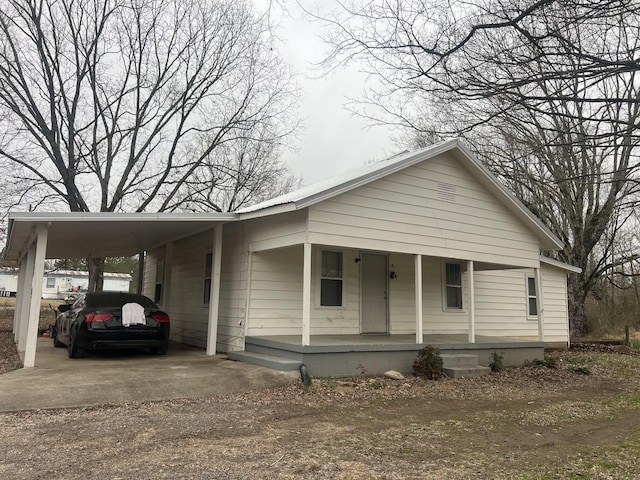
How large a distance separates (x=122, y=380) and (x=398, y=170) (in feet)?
21.5

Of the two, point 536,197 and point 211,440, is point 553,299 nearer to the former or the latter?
point 536,197

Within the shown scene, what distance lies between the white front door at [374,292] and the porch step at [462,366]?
7.17 ft

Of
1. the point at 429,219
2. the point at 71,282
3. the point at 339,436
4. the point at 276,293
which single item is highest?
the point at 71,282

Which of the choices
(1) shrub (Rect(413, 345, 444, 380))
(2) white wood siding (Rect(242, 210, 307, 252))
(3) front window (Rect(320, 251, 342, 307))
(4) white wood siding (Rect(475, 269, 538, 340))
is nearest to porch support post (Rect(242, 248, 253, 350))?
(2) white wood siding (Rect(242, 210, 307, 252))

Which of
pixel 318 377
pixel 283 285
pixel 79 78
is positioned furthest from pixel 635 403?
pixel 79 78

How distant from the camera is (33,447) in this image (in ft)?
15.4

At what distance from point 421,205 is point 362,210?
5.73ft

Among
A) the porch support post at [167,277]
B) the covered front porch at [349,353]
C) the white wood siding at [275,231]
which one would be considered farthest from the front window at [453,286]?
the porch support post at [167,277]

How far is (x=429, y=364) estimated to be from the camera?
926cm

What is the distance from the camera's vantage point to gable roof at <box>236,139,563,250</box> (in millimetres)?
8688

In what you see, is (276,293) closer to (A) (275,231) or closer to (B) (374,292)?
(A) (275,231)

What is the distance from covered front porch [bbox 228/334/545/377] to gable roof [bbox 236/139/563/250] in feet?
8.38

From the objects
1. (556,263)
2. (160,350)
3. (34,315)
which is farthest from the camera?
(556,263)

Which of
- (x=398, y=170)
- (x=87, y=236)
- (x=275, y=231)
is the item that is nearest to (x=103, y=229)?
(x=87, y=236)
